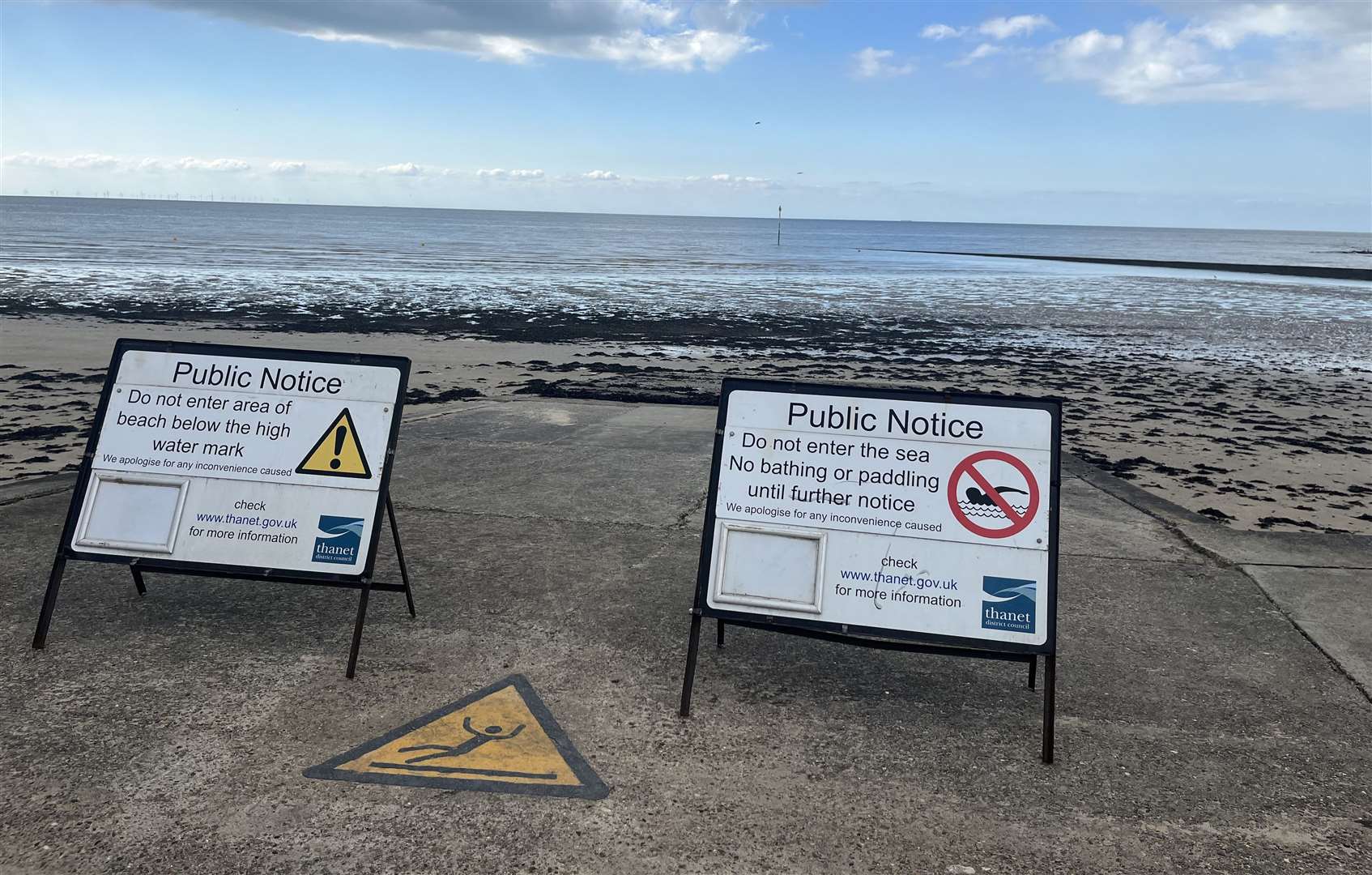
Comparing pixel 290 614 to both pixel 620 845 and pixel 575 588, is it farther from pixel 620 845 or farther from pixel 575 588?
pixel 620 845

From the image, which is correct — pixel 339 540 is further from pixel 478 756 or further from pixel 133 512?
pixel 478 756

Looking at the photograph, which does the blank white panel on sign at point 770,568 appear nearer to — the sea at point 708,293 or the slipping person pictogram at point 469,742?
the slipping person pictogram at point 469,742

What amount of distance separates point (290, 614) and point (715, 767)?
92.0 inches

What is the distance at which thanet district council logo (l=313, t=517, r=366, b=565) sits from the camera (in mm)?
4305

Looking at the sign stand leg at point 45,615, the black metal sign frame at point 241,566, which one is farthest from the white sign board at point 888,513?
the sign stand leg at point 45,615

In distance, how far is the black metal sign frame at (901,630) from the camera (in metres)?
3.74

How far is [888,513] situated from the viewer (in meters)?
4.04

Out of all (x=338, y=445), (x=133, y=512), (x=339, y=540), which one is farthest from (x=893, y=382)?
(x=133, y=512)

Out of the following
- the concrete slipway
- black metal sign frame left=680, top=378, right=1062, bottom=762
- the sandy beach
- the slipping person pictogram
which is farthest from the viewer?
the sandy beach

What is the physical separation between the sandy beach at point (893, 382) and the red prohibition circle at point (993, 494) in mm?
3957

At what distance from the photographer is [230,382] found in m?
4.67

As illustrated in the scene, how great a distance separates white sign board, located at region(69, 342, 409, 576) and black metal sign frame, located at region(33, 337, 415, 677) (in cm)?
1

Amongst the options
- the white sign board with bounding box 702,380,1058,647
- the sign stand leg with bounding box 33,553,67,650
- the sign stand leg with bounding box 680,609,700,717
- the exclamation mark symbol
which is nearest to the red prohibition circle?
the white sign board with bounding box 702,380,1058,647

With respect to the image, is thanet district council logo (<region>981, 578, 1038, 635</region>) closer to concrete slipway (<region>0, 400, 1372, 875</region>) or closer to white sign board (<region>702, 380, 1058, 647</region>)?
white sign board (<region>702, 380, 1058, 647</region>)
